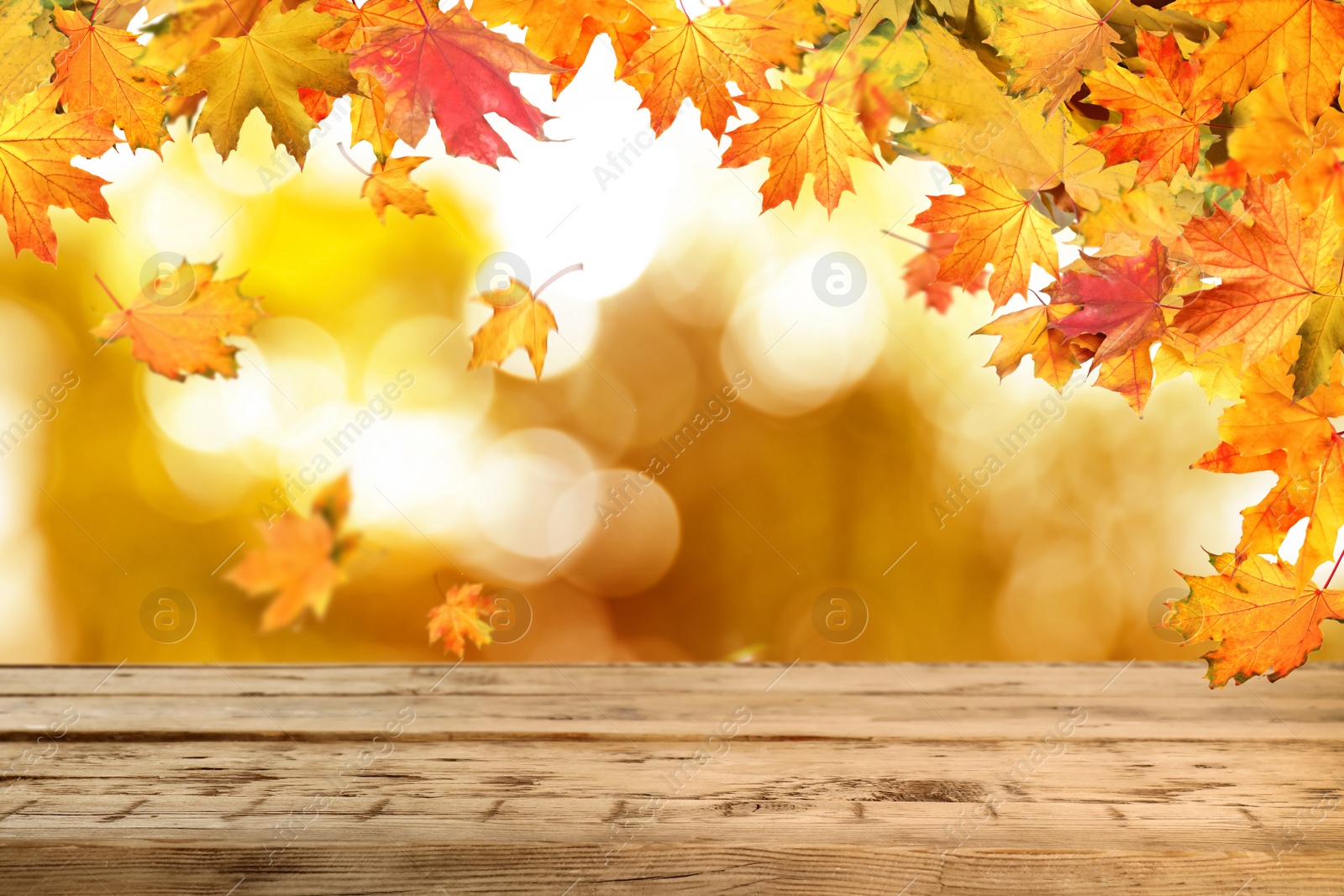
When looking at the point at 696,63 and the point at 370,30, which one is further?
the point at 696,63

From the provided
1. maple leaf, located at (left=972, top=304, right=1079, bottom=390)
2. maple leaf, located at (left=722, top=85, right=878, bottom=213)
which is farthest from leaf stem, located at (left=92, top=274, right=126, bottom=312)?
maple leaf, located at (left=972, top=304, right=1079, bottom=390)

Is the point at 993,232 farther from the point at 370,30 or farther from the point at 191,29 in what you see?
the point at 191,29

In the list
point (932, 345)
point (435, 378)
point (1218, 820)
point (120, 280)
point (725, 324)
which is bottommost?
point (932, 345)

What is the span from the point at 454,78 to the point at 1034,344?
673 millimetres

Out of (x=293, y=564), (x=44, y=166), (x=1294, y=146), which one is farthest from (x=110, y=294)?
(x=1294, y=146)

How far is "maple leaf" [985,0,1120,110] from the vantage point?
77 centimetres

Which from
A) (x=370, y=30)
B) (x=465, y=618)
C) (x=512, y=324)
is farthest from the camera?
(x=465, y=618)

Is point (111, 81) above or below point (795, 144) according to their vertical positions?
above

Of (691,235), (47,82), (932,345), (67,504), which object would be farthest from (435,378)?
(47,82)

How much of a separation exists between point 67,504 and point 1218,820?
363 cm

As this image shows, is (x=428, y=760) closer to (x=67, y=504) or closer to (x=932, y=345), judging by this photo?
(x=932, y=345)

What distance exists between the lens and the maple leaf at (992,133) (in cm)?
83

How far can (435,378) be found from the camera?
121 inches

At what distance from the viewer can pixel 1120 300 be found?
82 cm
